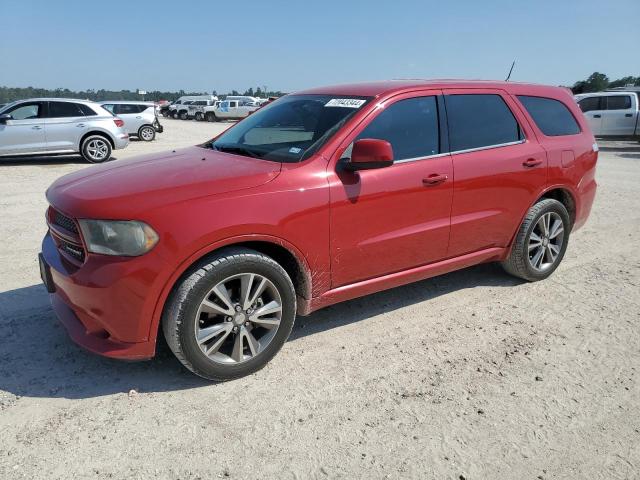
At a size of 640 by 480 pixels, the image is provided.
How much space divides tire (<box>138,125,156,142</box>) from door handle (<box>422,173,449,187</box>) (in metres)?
18.2

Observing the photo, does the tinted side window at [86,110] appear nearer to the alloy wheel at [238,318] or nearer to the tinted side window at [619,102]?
the alloy wheel at [238,318]

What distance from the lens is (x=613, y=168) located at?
12.8 metres

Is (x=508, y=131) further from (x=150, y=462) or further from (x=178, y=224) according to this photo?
(x=150, y=462)

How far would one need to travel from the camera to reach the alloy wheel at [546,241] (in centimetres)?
458

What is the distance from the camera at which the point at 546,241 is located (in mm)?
4660

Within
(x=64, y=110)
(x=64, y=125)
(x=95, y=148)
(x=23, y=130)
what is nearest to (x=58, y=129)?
(x=64, y=125)

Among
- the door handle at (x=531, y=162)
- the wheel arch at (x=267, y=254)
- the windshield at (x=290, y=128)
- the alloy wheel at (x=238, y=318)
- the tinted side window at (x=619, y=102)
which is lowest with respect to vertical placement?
the alloy wheel at (x=238, y=318)

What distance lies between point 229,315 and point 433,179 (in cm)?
175

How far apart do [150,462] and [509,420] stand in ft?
6.05

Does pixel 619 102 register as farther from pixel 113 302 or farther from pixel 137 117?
pixel 113 302

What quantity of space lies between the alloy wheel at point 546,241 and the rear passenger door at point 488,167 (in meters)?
0.30

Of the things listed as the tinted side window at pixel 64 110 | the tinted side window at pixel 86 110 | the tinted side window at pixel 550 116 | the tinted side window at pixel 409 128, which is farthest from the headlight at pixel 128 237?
the tinted side window at pixel 86 110

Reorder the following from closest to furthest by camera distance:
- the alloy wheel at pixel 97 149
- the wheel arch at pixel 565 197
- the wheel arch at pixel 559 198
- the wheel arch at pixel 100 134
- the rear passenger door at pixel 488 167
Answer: the rear passenger door at pixel 488 167 → the wheel arch at pixel 559 198 → the wheel arch at pixel 565 197 → the wheel arch at pixel 100 134 → the alloy wheel at pixel 97 149

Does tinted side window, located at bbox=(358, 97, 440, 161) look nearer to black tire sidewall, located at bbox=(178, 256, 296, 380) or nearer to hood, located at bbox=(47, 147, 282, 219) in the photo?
hood, located at bbox=(47, 147, 282, 219)
